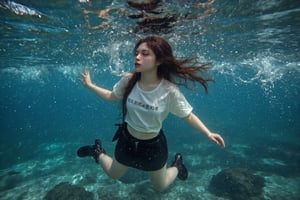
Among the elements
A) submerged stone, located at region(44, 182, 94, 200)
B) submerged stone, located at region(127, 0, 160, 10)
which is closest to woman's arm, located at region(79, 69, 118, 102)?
submerged stone, located at region(127, 0, 160, 10)

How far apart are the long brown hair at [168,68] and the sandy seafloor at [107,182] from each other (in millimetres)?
8588

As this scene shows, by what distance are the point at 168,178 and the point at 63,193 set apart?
766 cm

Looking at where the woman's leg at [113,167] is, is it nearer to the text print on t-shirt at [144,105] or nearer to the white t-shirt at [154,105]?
the white t-shirt at [154,105]

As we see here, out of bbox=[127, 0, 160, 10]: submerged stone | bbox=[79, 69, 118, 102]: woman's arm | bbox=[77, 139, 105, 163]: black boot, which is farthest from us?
bbox=[127, 0, 160, 10]: submerged stone

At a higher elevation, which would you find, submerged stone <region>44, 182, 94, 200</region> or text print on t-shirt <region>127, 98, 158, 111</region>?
text print on t-shirt <region>127, 98, 158, 111</region>

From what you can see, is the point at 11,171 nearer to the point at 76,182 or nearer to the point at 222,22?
the point at 76,182

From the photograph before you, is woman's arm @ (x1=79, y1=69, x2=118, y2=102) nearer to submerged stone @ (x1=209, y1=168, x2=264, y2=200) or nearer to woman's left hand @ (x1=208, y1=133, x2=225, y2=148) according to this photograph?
woman's left hand @ (x1=208, y1=133, x2=225, y2=148)

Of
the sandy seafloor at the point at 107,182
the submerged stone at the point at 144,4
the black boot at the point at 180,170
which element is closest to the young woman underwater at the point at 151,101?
the black boot at the point at 180,170

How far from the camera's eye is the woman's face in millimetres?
4773

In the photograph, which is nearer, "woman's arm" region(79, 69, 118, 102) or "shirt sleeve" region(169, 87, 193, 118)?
"shirt sleeve" region(169, 87, 193, 118)

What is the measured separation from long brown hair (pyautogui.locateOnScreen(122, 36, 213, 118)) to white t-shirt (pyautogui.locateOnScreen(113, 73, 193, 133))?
0.64 feet

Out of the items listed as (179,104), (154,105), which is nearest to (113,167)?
(154,105)

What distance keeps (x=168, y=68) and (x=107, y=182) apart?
11.1m

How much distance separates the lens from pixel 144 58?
479cm
